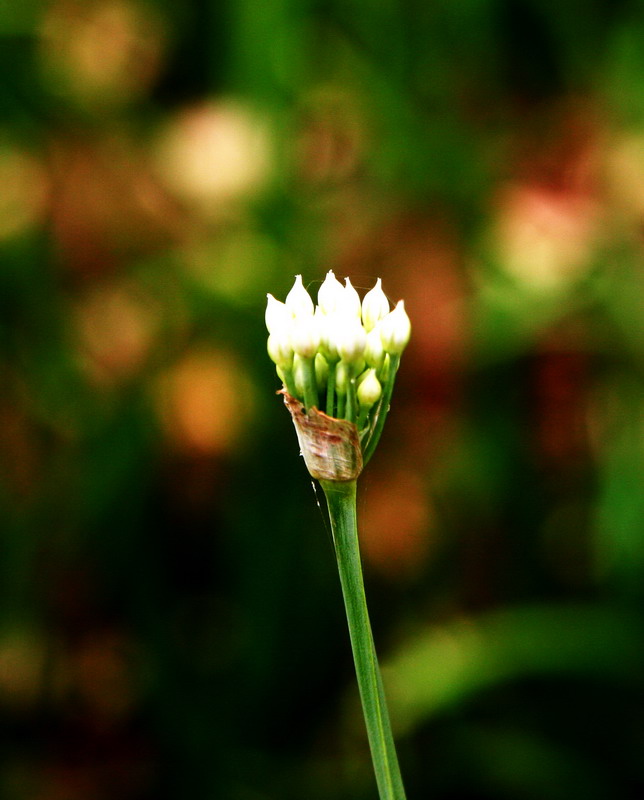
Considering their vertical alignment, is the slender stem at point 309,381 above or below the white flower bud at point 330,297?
below

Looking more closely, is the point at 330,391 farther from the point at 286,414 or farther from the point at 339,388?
the point at 286,414

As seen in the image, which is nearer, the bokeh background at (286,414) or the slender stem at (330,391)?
the slender stem at (330,391)

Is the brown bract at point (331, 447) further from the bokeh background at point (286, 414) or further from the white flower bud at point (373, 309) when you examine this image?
the bokeh background at point (286, 414)

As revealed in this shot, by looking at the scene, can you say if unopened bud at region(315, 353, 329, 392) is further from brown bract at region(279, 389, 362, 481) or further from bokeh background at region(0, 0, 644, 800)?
bokeh background at region(0, 0, 644, 800)

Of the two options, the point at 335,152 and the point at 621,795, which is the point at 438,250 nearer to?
the point at 335,152

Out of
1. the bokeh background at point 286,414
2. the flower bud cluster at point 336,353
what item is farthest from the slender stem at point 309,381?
the bokeh background at point 286,414

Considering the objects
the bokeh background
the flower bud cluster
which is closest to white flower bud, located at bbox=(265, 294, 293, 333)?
the flower bud cluster

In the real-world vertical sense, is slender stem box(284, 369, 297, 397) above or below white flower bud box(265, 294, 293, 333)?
below

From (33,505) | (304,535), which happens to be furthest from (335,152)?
(33,505)
